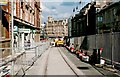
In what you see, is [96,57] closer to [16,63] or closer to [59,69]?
[59,69]

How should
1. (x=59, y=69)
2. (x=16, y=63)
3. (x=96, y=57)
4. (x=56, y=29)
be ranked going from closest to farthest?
1. (x=16, y=63)
2. (x=59, y=69)
3. (x=96, y=57)
4. (x=56, y=29)

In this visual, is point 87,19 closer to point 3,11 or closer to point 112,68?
point 3,11

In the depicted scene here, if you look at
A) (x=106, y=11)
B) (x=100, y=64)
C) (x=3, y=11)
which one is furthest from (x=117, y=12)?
(x=100, y=64)

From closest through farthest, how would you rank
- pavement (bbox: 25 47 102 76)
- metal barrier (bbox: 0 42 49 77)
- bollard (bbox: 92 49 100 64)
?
metal barrier (bbox: 0 42 49 77)
pavement (bbox: 25 47 102 76)
bollard (bbox: 92 49 100 64)

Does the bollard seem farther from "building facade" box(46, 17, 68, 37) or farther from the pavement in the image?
"building facade" box(46, 17, 68, 37)

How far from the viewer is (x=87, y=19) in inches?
2879

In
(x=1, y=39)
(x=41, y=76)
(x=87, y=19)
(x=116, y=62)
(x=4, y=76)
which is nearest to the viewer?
(x=4, y=76)

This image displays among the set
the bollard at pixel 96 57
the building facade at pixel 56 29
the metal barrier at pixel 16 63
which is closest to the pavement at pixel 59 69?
the bollard at pixel 96 57

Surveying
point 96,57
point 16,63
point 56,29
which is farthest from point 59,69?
point 56,29

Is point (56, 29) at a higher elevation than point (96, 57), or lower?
higher

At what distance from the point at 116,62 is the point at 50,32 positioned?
145167 mm

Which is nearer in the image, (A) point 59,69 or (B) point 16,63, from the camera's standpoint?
(B) point 16,63

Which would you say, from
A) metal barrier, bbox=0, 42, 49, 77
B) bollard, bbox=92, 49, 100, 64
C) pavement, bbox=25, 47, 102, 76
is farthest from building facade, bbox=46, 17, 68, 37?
metal barrier, bbox=0, 42, 49, 77

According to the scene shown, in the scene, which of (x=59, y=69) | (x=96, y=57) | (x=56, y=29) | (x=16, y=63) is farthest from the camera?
(x=56, y=29)
